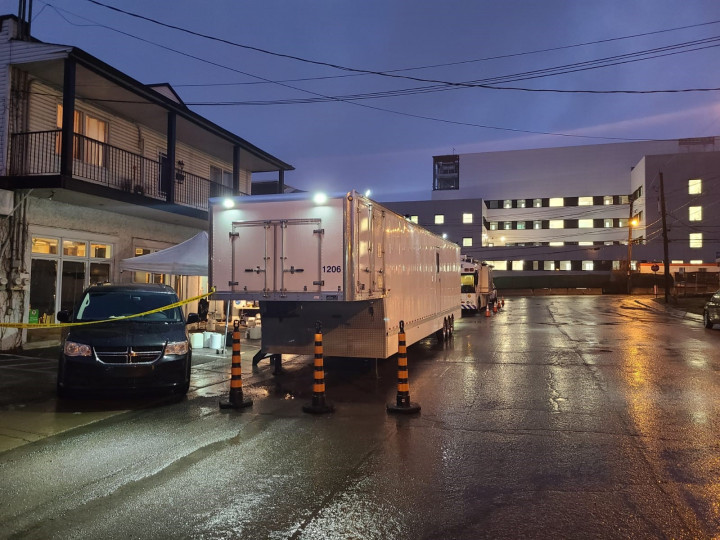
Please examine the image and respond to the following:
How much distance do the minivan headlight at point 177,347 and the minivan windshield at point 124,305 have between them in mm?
1147

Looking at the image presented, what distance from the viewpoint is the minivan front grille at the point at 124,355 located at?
26.3 feet

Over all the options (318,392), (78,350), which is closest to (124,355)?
(78,350)

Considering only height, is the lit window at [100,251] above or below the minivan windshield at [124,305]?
above

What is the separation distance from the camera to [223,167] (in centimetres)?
2403

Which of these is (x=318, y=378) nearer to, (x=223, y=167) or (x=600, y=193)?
(x=223, y=167)

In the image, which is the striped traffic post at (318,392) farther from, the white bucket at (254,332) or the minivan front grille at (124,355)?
the white bucket at (254,332)

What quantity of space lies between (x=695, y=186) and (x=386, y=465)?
6765 centimetres

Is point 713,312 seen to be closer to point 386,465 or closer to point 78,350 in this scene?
point 386,465

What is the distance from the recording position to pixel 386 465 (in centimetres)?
554

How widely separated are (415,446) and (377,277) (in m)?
4.07

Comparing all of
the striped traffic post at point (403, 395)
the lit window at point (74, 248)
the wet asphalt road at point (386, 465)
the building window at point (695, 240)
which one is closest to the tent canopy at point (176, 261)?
the lit window at point (74, 248)

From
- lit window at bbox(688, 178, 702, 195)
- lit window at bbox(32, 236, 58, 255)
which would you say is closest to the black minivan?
lit window at bbox(32, 236, 58, 255)

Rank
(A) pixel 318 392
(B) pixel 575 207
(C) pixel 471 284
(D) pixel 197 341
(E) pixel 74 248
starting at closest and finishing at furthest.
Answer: (A) pixel 318 392
(D) pixel 197 341
(E) pixel 74 248
(C) pixel 471 284
(B) pixel 575 207

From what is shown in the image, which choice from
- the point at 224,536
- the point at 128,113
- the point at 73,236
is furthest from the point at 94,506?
the point at 128,113
